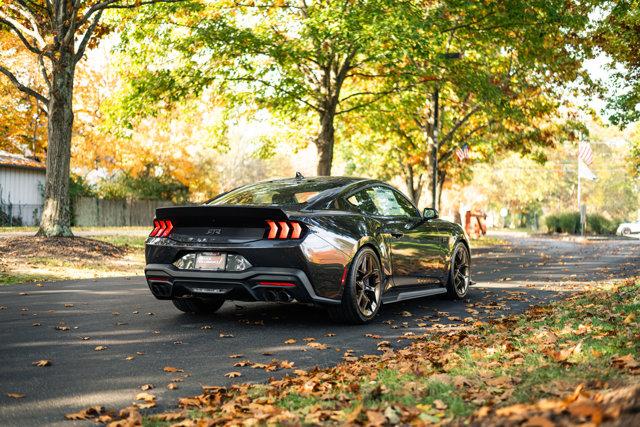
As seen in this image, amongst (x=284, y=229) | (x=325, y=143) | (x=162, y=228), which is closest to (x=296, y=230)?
(x=284, y=229)

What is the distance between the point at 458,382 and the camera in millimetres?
4523

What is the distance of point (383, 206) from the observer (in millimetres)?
8602

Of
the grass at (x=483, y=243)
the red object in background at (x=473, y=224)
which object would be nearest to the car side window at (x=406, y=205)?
the grass at (x=483, y=243)

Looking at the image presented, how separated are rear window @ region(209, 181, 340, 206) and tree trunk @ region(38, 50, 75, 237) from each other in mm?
10580

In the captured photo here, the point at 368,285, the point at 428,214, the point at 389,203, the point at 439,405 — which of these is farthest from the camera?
the point at 428,214

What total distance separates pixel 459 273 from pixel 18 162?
31665mm

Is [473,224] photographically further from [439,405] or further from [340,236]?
[439,405]

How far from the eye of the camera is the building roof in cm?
3588

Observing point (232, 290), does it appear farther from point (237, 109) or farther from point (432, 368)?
point (237, 109)

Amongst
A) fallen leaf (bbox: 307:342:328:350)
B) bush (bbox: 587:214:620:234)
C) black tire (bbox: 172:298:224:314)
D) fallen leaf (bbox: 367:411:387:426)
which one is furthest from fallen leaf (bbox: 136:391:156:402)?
bush (bbox: 587:214:620:234)

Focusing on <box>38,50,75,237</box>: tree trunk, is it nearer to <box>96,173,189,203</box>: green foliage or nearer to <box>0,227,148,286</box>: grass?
<box>0,227,148,286</box>: grass

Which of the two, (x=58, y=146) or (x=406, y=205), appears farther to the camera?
(x=58, y=146)

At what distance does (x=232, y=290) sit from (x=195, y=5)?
13011 millimetres

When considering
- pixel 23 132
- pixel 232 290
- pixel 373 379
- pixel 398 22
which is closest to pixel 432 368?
pixel 373 379
